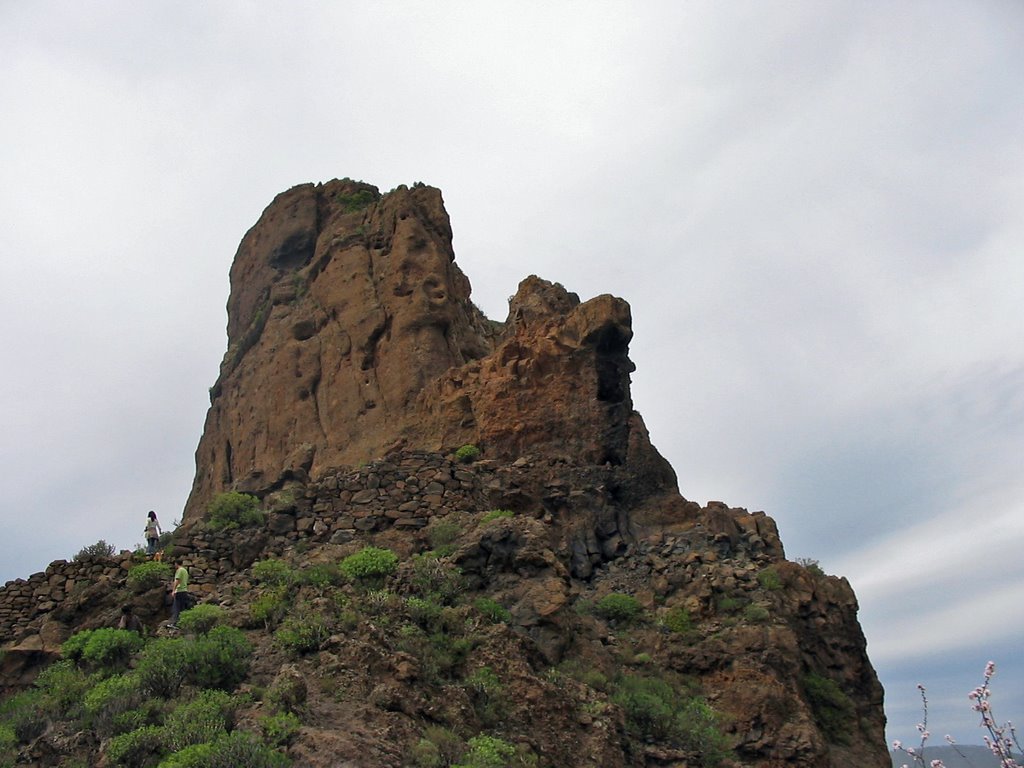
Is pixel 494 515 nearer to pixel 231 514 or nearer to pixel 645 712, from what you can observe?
pixel 231 514

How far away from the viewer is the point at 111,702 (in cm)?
1277

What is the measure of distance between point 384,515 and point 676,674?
7.21 metres

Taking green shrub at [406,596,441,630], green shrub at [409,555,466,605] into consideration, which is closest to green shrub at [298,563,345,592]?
green shrub at [409,555,466,605]

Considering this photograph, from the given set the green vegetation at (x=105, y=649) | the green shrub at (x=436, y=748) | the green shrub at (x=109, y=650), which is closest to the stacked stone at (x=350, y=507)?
the green vegetation at (x=105, y=649)

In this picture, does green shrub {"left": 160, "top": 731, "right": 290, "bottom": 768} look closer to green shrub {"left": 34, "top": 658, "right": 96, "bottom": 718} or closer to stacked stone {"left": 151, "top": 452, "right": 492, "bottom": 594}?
green shrub {"left": 34, "top": 658, "right": 96, "bottom": 718}

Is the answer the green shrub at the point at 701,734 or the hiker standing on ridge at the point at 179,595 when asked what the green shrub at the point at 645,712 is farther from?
the hiker standing on ridge at the point at 179,595

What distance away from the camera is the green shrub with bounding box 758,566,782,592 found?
20.0 meters

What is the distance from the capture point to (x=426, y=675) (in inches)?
531

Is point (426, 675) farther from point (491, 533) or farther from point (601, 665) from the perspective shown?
point (491, 533)

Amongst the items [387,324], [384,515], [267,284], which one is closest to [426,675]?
[384,515]

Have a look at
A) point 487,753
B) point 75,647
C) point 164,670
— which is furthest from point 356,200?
point 487,753

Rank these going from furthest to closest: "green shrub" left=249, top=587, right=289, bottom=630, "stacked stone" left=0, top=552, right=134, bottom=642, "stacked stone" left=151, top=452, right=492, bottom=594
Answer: "stacked stone" left=151, top=452, right=492, bottom=594, "stacked stone" left=0, top=552, right=134, bottom=642, "green shrub" left=249, top=587, right=289, bottom=630

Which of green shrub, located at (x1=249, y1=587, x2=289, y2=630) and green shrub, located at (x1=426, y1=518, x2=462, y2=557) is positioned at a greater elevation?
green shrub, located at (x1=426, y1=518, x2=462, y2=557)

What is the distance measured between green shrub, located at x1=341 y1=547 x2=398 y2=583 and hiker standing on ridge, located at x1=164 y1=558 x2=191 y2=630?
2806 millimetres
